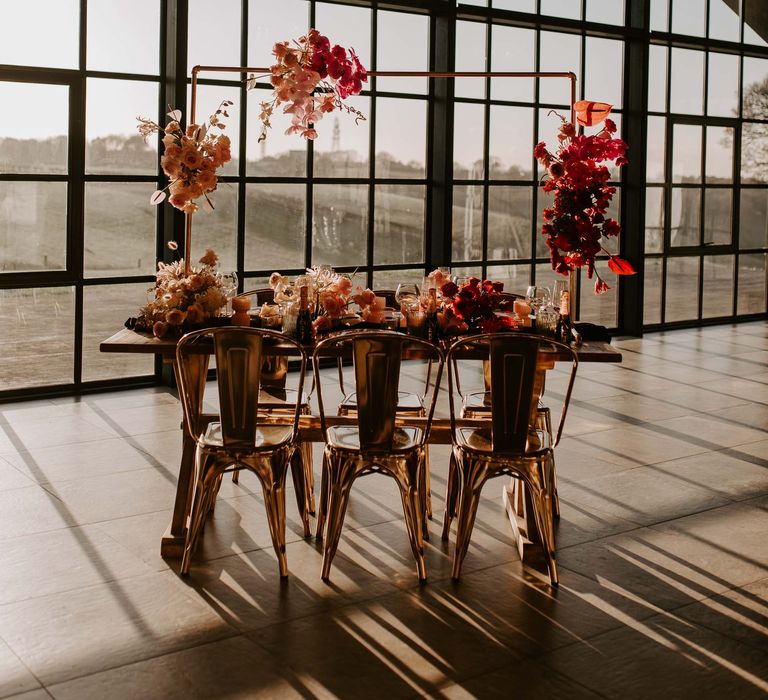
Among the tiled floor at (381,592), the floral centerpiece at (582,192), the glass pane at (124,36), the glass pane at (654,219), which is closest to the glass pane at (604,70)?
the glass pane at (654,219)

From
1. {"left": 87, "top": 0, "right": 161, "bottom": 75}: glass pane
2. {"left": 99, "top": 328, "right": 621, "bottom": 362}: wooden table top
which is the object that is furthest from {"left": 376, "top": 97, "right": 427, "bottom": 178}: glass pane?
{"left": 99, "top": 328, "right": 621, "bottom": 362}: wooden table top

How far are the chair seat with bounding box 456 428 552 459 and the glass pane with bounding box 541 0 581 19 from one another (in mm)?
5727

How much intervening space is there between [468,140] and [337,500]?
5256mm

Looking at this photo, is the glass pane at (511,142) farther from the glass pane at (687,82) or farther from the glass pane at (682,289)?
the glass pane at (682,289)

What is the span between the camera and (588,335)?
4352 millimetres

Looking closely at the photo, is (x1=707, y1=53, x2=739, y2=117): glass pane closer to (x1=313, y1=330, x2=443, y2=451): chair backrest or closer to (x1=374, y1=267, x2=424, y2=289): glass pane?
(x1=374, y1=267, x2=424, y2=289): glass pane

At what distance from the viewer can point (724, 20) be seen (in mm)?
10070

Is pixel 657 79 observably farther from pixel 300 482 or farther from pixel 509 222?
pixel 300 482

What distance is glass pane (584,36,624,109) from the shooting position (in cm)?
922

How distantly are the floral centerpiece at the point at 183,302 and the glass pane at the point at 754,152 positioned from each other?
7698mm

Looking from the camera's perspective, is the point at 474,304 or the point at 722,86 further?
the point at 722,86

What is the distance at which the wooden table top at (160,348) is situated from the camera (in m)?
4.00

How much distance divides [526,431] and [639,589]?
664mm

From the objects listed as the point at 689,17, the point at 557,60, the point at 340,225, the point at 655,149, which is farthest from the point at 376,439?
the point at 689,17
